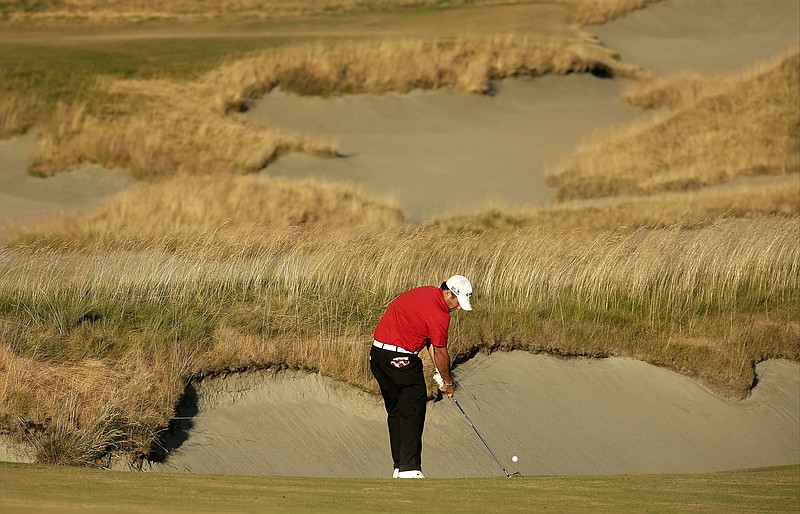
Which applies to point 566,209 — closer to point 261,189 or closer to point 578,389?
point 261,189

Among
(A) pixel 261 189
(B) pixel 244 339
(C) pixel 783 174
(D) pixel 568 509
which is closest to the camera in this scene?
(D) pixel 568 509

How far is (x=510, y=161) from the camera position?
3434cm

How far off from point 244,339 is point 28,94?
68.9 ft

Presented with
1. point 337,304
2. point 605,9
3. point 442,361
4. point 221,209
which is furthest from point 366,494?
point 605,9

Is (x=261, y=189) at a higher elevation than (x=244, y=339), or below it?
below

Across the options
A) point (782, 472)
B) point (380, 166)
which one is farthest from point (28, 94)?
point (782, 472)

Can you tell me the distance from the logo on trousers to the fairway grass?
3.65 feet

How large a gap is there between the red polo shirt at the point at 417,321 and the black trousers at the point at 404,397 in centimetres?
13

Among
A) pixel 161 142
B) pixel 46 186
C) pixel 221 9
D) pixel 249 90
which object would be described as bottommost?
pixel 221 9

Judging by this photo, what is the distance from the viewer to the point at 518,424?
14.4 meters

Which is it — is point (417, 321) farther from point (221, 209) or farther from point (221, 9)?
point (221, 9)

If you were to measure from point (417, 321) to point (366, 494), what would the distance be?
83.0 inches

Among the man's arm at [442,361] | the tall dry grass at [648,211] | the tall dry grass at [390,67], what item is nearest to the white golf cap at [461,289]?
the man's arm at [442,361]

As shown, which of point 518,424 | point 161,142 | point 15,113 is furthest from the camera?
point 15,113
